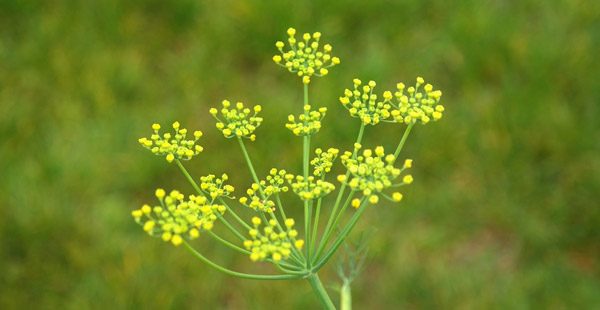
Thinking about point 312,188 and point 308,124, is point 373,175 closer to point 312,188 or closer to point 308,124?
point 312,188

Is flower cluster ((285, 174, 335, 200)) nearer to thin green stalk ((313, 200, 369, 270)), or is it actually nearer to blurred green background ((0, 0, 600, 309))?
thin green stalk ((313, 200, 369, 270))

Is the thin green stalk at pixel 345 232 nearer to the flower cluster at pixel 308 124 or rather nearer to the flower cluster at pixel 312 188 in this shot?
the flower cluster at pixel 312 188

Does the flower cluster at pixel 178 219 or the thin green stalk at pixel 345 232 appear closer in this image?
the flower cluster at pixel 178 219

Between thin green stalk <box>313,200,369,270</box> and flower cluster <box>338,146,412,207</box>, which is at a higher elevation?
flower cluster <box>338,146,412,207</box>

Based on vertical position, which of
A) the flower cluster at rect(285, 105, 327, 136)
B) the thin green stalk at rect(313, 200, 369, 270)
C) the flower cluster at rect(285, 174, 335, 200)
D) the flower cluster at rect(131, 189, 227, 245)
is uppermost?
the flower cluster at rect(285, 105, 327, 136)

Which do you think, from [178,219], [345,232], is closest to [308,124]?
[345,232]

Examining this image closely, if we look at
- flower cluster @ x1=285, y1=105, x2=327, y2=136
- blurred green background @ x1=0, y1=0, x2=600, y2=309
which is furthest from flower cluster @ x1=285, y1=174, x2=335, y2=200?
A: blurred green background @ x1=0, y1=0, x2=600, y2=309

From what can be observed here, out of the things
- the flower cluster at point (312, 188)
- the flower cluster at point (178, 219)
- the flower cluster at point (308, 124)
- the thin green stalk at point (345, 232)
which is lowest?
the flower cluster at point (178, 219)

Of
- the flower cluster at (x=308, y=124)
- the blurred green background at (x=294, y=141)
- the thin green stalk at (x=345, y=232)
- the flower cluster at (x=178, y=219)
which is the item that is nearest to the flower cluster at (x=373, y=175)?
the thin green stalk at (x=345, y=232)

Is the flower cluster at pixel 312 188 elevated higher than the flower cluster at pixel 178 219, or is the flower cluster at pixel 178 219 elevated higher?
the flower cluster at pixel 312 188

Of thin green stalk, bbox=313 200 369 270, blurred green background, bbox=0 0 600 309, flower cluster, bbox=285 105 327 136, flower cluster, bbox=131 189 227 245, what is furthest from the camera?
blurred green background, bbox=0 0 600 309
